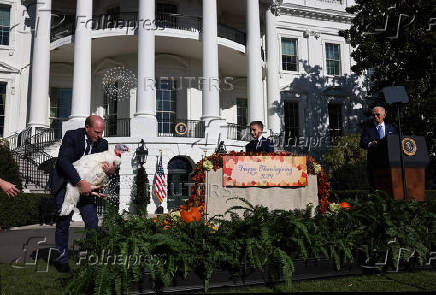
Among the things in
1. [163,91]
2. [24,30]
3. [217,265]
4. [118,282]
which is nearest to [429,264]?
[217,265]

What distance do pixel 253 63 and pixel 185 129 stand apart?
518 centimetres

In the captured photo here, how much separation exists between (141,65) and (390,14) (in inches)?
466

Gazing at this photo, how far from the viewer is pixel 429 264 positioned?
4.30 metres

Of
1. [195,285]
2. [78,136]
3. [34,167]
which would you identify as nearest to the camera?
[195,285]

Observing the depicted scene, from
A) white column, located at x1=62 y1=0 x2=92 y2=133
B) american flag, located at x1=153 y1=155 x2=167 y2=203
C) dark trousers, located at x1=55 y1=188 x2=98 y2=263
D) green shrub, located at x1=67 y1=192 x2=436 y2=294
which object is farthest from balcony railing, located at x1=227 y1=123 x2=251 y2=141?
green shrub, located at x1=67 y1=192 x2=436 y2=294

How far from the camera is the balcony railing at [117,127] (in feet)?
61.2

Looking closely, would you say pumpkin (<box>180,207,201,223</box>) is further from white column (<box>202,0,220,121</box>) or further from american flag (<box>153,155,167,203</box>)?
white column (<box>202,0,220,121</box>)

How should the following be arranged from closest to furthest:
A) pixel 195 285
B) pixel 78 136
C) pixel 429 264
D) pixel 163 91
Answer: pixel 195 285 < pixel 429 264 < pixel 78 136 < pixel 163 91

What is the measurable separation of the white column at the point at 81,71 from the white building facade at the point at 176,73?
0.05 m

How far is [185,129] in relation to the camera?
19.2 meters

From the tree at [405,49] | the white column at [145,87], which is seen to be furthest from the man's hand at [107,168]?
the tree at [405,49]

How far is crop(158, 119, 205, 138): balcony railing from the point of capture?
1827 cm

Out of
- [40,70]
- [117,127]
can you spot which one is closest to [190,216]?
[117,127]

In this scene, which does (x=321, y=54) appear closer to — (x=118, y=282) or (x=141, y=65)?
(x=141, y=65)
